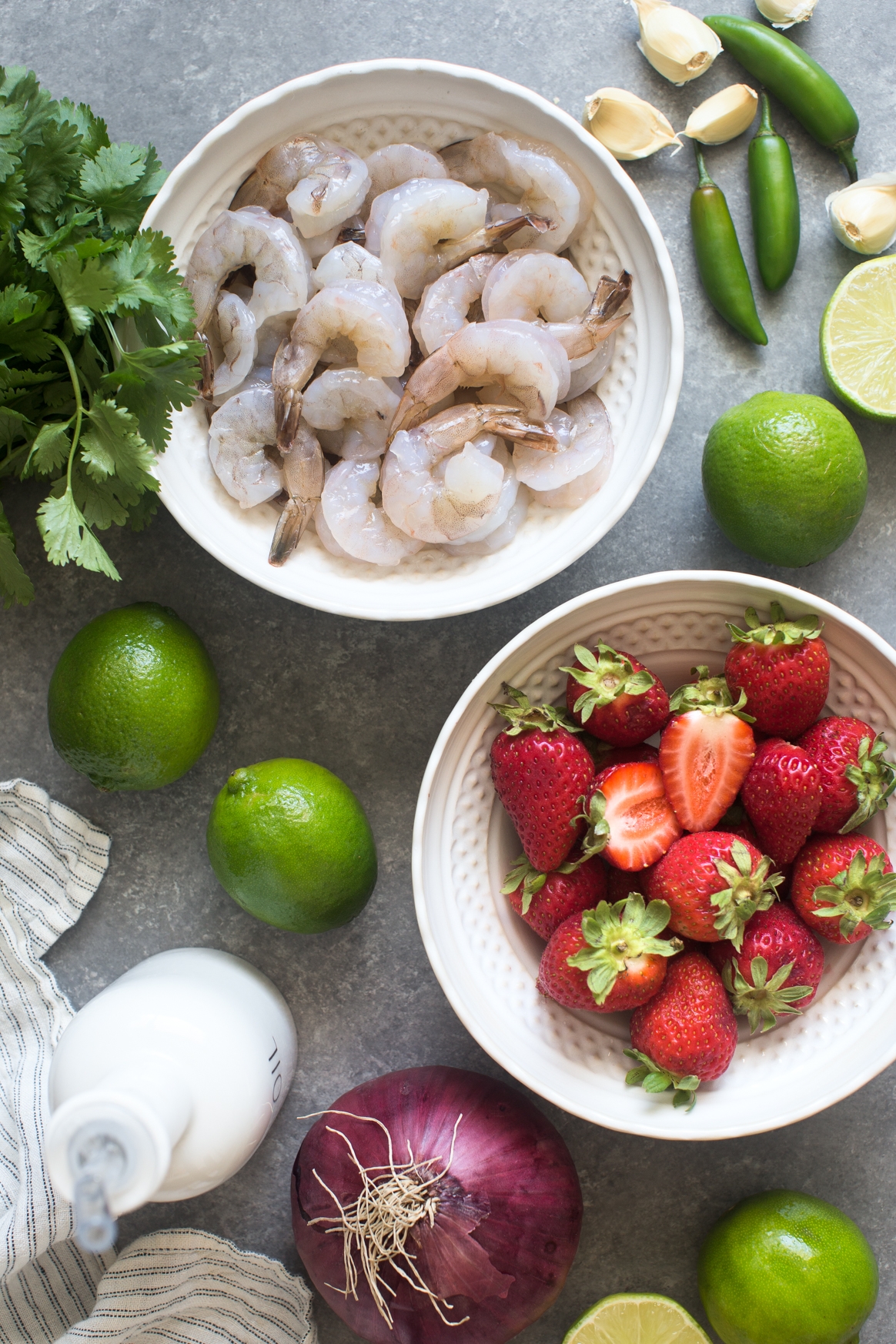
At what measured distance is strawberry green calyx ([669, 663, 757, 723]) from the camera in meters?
1.00

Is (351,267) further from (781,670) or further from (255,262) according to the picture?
(781,670)

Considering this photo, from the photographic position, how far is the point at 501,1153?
42.3 inches

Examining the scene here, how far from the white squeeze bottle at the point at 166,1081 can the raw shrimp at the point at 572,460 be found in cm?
68

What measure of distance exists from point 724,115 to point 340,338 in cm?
57

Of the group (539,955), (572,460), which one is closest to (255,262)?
(572,460)

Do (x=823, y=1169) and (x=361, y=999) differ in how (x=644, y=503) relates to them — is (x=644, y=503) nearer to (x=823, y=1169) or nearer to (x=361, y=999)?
(x=361, y=999)

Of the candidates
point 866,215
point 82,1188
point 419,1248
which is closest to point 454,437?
point 866,215

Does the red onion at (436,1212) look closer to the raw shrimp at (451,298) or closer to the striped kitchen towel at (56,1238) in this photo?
the striped kitchen towel at (56,1238)

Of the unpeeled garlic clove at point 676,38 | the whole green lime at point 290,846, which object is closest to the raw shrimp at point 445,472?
the whole green lime at point 290,846

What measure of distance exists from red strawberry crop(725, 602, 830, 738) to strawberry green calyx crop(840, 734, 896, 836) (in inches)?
2.5

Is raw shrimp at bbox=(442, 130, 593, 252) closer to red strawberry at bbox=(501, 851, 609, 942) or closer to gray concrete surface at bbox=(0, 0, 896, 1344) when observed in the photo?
gray concrete surface at bbox=(0, 0, 896, 1344)

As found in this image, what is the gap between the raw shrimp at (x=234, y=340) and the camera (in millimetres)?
1033

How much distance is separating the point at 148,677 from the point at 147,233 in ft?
1.52

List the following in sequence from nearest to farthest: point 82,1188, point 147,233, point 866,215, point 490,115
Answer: point 82,1188
point 147,233
point 490,115
point 866,215
